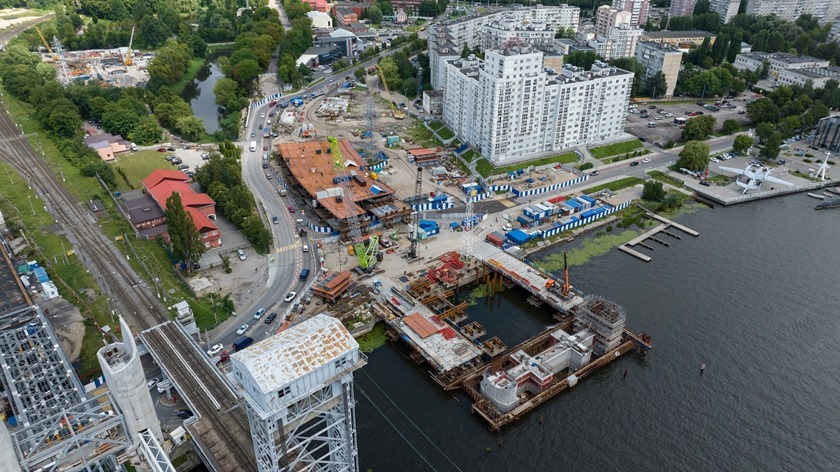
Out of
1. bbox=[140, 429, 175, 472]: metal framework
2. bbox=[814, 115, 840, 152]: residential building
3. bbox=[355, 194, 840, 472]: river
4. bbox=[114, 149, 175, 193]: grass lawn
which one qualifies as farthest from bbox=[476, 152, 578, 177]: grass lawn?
bbox=[140, 429, 175, 472]: metal framework

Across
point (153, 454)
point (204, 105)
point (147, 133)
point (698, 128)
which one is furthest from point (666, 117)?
point (153, 454)

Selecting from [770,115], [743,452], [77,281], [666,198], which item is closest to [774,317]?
[743,452]

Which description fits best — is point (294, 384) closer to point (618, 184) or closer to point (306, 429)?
point (306, 429)

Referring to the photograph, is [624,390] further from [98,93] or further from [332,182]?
[98,93]

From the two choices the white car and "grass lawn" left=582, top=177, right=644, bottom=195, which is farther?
"grass lawn" left=582, top=177, right=644, bottom=195

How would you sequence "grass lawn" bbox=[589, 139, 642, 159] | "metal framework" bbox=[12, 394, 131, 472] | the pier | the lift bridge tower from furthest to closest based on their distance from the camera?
1. "grass lawn" bbox=[589, 139, 642, 159]
2. the pier
3. "metal framework" bbox=[12, 394, 131, 472]
4. the lift bridge tower

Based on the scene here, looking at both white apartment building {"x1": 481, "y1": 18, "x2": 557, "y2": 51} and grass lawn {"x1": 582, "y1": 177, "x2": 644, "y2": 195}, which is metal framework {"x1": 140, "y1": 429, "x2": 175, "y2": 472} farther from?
white apartment building {"x1": 481, "y1": 18, "x2": 557, "y2": 51}

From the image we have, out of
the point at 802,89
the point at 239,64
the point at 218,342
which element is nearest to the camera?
the point at 218,342
